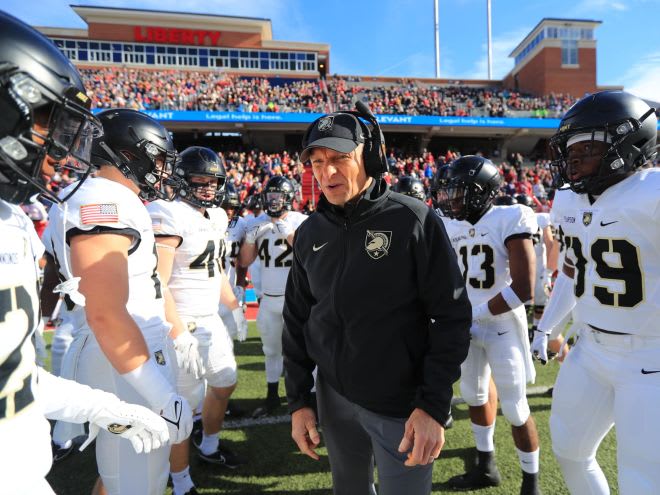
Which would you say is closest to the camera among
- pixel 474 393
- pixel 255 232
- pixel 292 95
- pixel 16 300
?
pixel 16 300

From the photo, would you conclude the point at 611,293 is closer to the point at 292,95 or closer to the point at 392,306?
the point at 392,306

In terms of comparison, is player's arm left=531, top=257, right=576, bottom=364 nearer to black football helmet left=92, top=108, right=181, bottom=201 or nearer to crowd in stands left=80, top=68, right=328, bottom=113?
black football helmet left=92, top=108, right=181, bottom=201

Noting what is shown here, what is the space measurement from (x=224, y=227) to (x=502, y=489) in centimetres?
289

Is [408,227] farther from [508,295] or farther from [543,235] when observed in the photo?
[543,235]

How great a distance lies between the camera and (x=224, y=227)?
3.69 m

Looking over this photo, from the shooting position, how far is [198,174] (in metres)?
3.29

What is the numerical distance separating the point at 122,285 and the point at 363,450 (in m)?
1.25

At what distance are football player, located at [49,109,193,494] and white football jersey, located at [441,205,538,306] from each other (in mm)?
2168

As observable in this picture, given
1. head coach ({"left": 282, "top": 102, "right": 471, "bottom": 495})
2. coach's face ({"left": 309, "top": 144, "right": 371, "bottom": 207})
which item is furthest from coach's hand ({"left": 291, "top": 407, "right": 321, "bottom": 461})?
coach's face ({"left": 309, "top": 144, "right": 371, "bottom": 207})

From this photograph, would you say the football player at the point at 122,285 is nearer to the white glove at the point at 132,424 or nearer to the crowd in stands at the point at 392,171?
the white glove at the point at 132,424

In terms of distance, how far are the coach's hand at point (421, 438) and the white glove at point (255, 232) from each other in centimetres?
365

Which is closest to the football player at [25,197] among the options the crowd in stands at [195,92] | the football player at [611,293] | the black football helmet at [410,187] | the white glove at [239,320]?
the football player at [611,293]

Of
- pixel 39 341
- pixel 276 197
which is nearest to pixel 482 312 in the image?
pixel 39 341

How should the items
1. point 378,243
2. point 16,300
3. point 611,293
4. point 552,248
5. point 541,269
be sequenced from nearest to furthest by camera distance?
point 16,300
point 378,243
point 611,293
point 552,248
point 541,269
